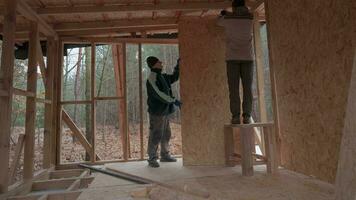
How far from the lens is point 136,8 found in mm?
3977

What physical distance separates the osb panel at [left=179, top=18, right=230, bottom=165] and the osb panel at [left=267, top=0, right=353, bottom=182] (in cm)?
87

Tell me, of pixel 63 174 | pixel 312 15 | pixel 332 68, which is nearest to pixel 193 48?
pixel 312 15

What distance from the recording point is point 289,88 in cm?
321

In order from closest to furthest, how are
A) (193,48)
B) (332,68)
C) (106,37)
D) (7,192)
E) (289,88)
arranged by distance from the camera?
1. (332,68)
2. (7,192)
3. (289,88)
4. (193,48)
5. (106,37)

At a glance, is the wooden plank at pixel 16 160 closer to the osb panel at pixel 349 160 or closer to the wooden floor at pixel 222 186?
the wooden floor at pixel 222 186

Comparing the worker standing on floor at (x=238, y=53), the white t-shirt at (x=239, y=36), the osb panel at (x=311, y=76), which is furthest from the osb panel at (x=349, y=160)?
the white t-shirt at (x=239, y=36)

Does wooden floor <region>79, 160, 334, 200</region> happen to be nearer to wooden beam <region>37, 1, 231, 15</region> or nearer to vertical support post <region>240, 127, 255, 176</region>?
vertical support post <region>240, 127, 255, 176</region>

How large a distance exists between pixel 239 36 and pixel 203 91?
1050 millimetres

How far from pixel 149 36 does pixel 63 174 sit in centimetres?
288

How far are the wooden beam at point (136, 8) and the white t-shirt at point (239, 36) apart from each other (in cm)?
85

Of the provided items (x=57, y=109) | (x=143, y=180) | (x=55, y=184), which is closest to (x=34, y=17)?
(x=57, y=109)

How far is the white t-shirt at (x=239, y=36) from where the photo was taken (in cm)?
332

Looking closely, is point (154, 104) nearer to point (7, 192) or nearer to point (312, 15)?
point (7, 192)

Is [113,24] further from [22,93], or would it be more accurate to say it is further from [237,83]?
[237,83]
